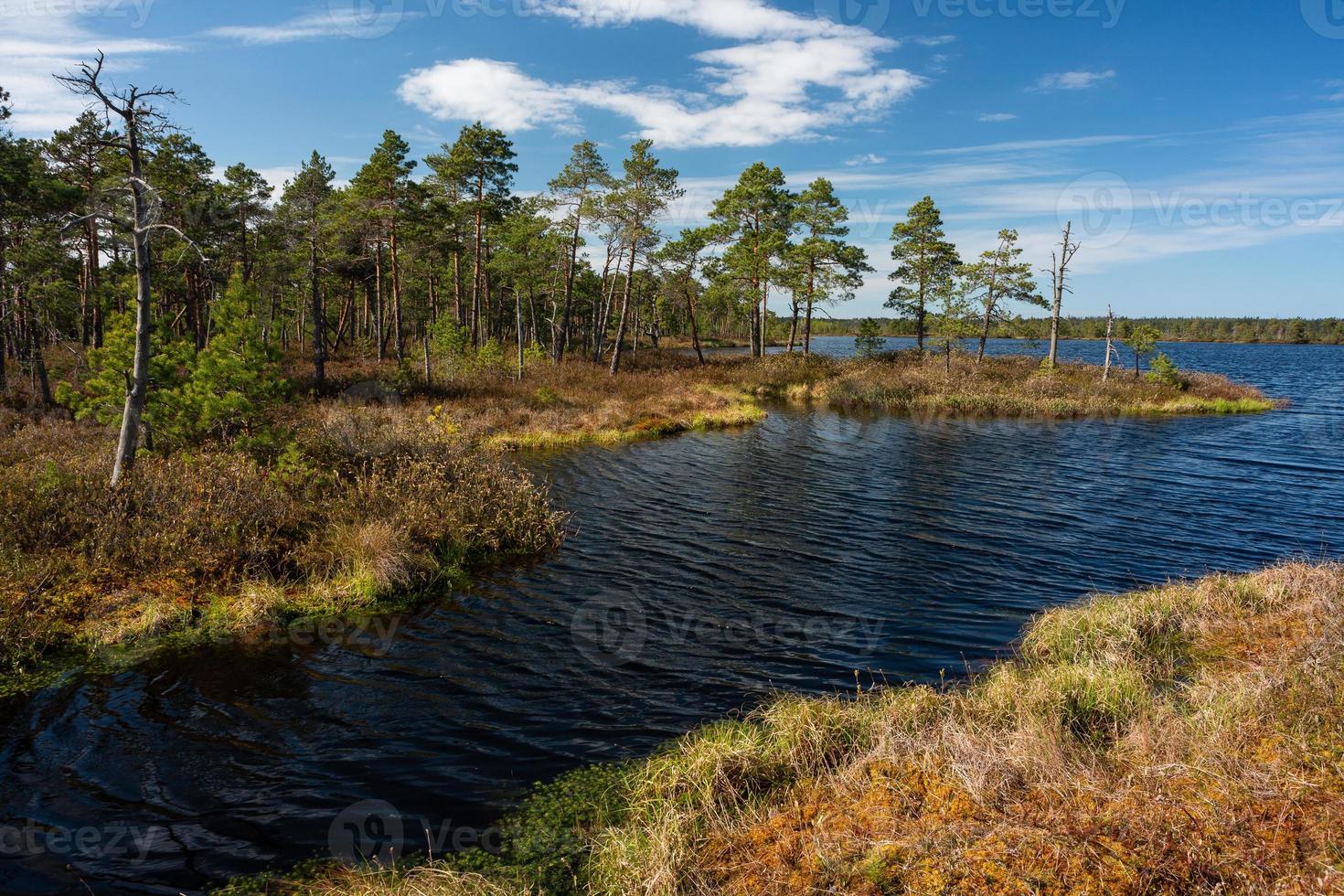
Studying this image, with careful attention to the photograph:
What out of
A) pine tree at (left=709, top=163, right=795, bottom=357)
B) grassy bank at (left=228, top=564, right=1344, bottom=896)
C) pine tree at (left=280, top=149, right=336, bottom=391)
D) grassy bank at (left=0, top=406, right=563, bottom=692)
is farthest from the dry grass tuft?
pine tree at (left=709, top=163, right=795, bottom=357)

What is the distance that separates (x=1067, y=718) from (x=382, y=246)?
140 feet

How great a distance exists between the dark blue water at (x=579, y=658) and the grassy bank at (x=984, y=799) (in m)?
0.91

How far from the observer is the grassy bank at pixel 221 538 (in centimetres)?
892

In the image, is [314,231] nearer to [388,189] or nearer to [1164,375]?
[388,189]

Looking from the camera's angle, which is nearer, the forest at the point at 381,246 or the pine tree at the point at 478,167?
the forest at the point at 381,246

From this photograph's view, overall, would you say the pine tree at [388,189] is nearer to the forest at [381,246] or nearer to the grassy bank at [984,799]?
the forest at [381,246]

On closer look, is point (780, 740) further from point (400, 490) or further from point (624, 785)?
point (400, 490)

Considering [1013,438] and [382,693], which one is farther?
[1013,438]

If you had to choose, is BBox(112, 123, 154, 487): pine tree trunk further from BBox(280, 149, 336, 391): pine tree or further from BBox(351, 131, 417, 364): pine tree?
BBox(351, 131, 417, 364): pine tree

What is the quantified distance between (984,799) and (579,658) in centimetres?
580

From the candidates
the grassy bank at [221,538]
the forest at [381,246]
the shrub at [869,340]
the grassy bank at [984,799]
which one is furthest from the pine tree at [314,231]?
the shrub at [869,340]

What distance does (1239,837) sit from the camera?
4277mm

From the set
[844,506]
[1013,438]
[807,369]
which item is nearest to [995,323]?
[807,369]

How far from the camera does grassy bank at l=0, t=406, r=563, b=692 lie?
29.3 ft
